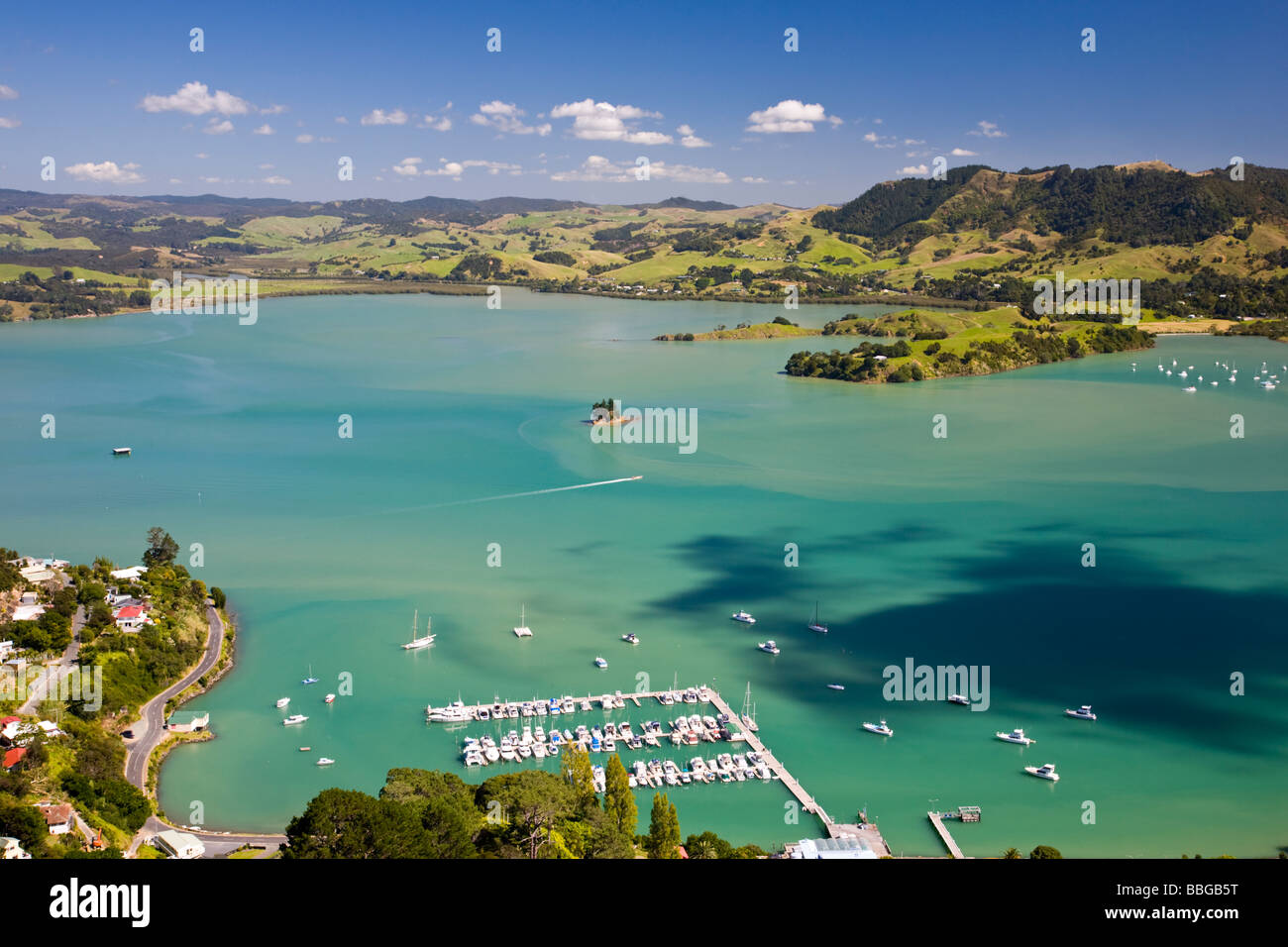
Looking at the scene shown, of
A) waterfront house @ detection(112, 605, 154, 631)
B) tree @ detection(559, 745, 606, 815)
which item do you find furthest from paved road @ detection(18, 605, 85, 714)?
tree @ detection(559, 745, 606, 815)

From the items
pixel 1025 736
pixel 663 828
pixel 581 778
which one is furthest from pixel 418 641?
pixel 1025 736

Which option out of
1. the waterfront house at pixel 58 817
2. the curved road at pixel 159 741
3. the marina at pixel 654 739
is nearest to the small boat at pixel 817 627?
the marina at pixel 654 739

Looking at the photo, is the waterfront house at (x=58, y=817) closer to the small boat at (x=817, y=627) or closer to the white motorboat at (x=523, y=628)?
the white motorboat at (x=523, y=628)

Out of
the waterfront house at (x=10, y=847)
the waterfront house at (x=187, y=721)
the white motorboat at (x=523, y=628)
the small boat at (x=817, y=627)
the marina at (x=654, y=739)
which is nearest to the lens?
the waterfront house at (x=10, y=847)

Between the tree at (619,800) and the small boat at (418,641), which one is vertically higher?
the small boat at (418,641)

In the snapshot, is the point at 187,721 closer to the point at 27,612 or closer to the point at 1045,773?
the point at 27,612

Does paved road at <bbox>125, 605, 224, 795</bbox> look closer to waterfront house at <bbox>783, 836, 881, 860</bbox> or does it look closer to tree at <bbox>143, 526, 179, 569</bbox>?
tree at <bbox>143, 526, 179, 569</bbox>
